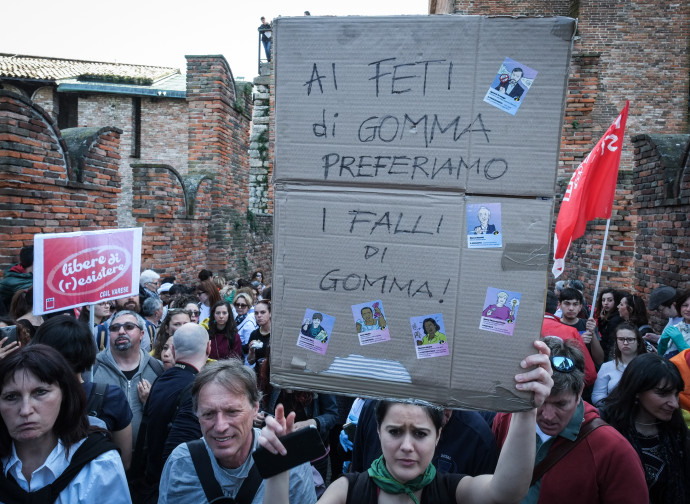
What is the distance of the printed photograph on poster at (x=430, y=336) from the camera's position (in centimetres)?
149

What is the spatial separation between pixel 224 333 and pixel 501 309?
4.47 meters

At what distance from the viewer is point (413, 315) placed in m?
1.51

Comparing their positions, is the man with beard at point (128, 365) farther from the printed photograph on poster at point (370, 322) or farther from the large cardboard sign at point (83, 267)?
the printed photograph on poster at point (370, 322)

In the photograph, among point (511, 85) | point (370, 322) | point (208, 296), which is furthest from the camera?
point (208, 296)

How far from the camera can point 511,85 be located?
1427 mm

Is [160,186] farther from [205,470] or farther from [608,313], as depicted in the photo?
[205,470]

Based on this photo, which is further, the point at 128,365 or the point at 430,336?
the point at 128,365

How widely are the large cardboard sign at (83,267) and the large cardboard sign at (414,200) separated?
2.67 metres

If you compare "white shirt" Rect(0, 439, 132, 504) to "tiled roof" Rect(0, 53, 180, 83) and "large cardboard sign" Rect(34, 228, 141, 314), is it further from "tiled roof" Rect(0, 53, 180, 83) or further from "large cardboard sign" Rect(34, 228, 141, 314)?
"tiled roof" Rect(0, 53, 180, 83)

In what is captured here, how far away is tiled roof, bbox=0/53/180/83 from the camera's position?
18859mm

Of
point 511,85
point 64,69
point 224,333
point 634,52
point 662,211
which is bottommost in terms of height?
point 224,333

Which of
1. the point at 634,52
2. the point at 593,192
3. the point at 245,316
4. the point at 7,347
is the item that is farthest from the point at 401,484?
the point at 634,52

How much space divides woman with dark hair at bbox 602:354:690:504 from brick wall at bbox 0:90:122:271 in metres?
5.63

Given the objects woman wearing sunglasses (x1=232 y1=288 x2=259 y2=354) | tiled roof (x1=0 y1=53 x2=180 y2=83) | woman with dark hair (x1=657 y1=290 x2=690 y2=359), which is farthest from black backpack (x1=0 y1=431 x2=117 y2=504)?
tiled roof (x1=0 y1=53 x2=180 y2=83)
